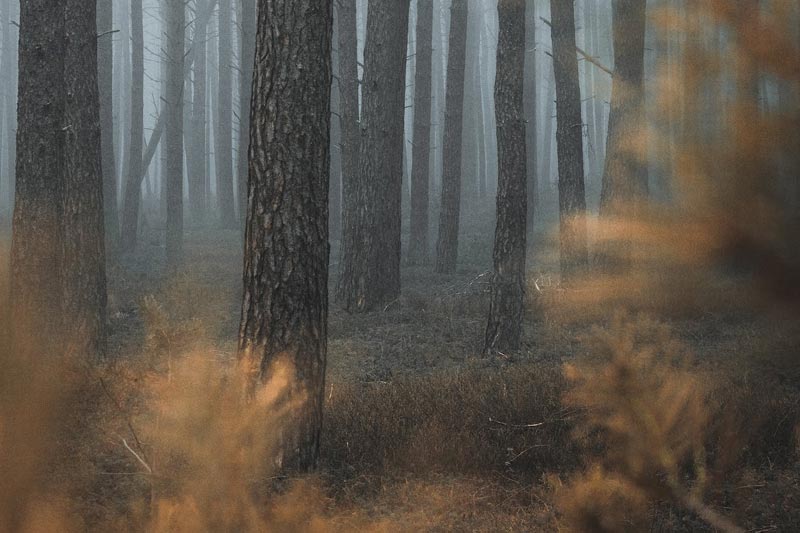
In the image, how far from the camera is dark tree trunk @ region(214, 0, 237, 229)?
2547 centimetres

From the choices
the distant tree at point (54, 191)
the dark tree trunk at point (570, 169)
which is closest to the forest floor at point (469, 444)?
the distant tree at point (54, 191)

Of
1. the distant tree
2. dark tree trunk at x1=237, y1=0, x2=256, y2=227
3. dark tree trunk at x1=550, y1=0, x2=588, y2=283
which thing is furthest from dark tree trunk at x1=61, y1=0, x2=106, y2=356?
dark tree trunk at x1=237, y1=0, x2=256, y2=227

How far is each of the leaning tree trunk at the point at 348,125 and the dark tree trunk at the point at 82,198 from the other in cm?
424

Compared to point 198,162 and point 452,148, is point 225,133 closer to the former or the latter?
point 198,162

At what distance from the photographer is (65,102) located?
7410 mm

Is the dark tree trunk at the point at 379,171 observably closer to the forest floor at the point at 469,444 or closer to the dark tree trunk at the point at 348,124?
the dark tree trunk at the point at 348,124

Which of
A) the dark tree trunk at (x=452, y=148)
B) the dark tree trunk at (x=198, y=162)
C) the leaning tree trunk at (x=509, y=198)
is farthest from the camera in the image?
the dark tree trunk at (x=198, y=162)

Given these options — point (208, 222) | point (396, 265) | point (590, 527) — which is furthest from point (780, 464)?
point (208, 222)

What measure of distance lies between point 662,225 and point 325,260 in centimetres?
391

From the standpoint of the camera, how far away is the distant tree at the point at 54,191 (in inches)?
284

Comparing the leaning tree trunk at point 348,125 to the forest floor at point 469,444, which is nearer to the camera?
the forest floor at point 469,444

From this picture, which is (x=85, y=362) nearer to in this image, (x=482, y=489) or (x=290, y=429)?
(x=290, y=429)

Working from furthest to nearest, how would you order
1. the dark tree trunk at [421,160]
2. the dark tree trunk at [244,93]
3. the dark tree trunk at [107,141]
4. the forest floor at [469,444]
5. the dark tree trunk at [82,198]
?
the dark tree trunk at [244,93]
the dark tree trunk at [421,160]
the dark tree trunk at [107,141]
the dark tree trunk at [82,198]
the forest floor at [469,444]

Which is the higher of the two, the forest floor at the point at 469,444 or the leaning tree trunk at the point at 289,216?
the leaning tree trunk at the point at 289,216
